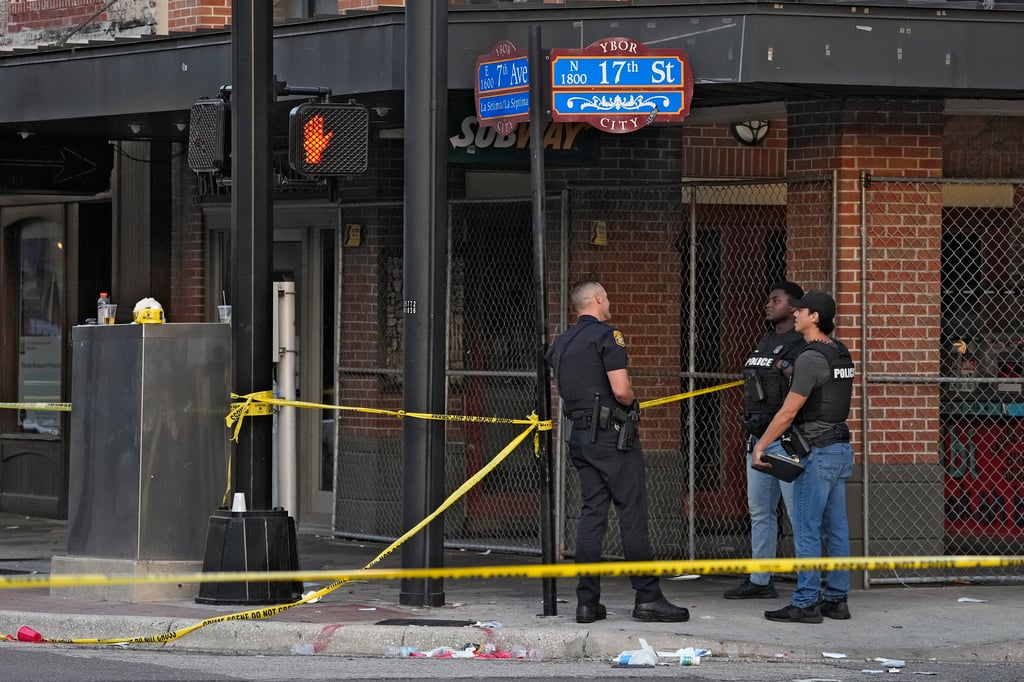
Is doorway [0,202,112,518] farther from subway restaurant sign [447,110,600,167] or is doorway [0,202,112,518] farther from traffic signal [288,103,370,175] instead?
traffic signal [288,103,370,175]

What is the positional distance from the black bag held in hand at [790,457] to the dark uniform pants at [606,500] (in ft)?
2.58

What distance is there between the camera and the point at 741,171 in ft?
43.6

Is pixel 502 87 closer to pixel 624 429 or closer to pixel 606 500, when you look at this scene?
pixel 624 429

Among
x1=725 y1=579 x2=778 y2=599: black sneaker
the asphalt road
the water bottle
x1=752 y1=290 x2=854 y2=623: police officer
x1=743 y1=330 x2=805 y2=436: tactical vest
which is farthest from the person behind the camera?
the water bottle

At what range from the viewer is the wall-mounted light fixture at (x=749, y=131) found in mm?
13227

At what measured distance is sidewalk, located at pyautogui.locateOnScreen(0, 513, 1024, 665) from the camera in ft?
29.3

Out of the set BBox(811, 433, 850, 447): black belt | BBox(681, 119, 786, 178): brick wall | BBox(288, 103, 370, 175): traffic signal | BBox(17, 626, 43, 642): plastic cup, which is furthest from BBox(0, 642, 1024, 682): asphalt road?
BBox(681, 119, 786, 178): brick wall

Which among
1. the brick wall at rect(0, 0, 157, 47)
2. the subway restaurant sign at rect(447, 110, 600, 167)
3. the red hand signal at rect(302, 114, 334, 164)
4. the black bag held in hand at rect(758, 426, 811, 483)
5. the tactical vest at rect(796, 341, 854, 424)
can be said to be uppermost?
the brick wall at rect(0, 0, 157, 47)

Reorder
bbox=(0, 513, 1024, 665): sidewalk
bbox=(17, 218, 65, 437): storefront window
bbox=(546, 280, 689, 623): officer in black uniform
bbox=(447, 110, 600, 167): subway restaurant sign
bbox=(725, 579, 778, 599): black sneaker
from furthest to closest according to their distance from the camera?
bbox=(17, 218, 65, 437): storefront window < bbox=(447, 110, 600, 167): subway restaurant sign < bbox=(725, 579, 778, 599): black sneaker < bbox=(546, 280, 689, 623): officer in black uniform < bbox=(0, 513, 1024, 665): sidewalk

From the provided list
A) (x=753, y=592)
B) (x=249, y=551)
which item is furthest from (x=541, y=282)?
(x=753, y=592)

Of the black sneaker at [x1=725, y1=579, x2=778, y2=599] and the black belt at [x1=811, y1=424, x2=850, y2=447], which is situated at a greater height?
the black belt at [x1=811, y1=424, x2=850, y2=447]

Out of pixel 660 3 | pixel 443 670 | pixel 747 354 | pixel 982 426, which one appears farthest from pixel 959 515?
pixel 443 670

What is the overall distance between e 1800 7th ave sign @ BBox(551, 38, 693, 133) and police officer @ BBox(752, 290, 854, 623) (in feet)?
5.58

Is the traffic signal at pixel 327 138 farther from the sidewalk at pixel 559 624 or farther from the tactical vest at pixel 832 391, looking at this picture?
the tactical vest at pixel 832 391
